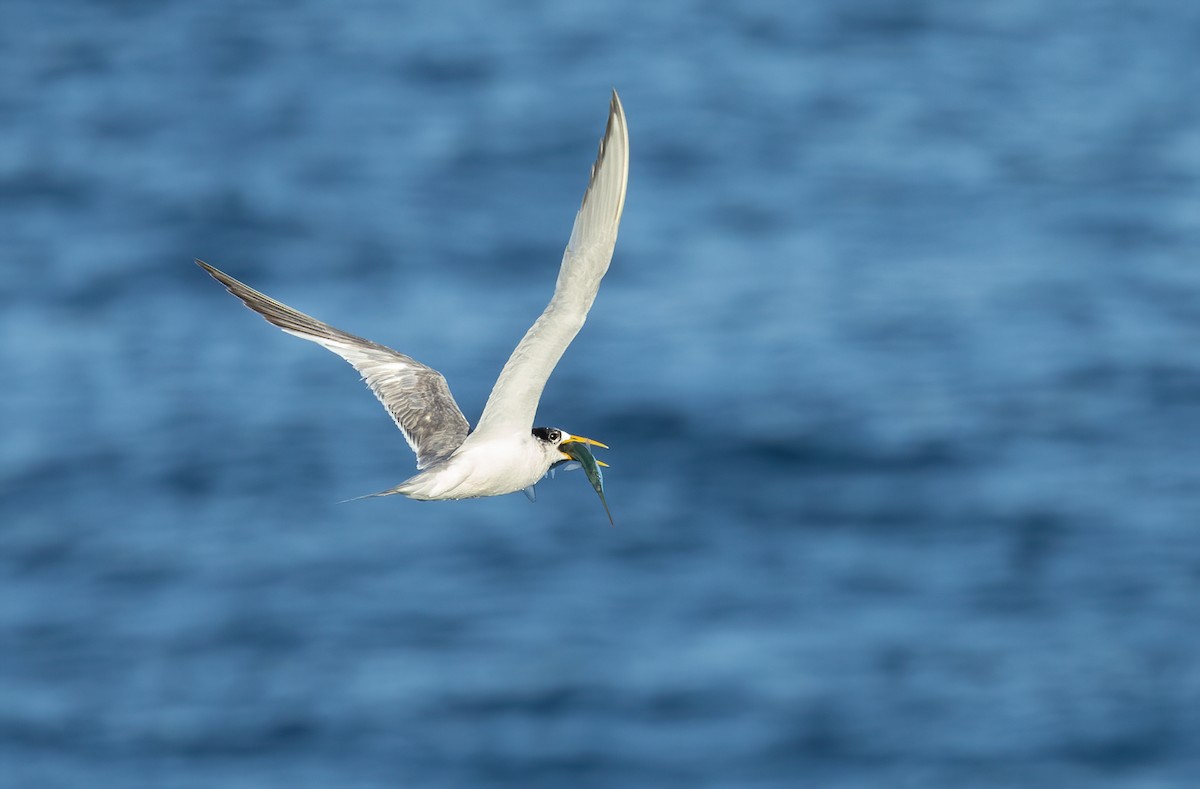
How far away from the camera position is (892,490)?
30484 millimetres

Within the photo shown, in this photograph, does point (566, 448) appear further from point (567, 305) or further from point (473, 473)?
point (567, 305)

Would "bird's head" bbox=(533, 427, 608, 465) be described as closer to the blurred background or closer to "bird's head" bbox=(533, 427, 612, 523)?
"bird's head" bbox=(533, 427, 612, 523)

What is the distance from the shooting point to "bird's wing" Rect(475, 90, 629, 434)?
11.2 meters

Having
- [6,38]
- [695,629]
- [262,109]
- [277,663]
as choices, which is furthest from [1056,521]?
[6,38]

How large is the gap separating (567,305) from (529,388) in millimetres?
683

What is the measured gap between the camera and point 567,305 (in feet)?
38.6

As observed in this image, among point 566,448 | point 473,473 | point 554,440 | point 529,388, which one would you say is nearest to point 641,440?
point 566,448

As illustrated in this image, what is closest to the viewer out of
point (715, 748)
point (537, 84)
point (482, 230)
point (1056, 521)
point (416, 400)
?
point (416, 400)

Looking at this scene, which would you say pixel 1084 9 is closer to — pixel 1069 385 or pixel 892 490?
pixel 1069 385

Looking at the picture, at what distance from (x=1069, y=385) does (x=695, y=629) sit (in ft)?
32.7

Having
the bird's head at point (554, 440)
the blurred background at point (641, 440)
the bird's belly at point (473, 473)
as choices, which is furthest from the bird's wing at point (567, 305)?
the blurred background at point (641, 440)

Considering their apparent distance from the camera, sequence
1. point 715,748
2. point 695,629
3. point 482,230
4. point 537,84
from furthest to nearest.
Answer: point 537,84, point 482,230, point 695,629, point 715,748

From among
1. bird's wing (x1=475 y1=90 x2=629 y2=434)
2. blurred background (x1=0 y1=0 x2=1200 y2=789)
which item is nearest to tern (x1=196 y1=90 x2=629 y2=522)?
bird's wing (x1=475 y1=90 x2=629 y2=434)

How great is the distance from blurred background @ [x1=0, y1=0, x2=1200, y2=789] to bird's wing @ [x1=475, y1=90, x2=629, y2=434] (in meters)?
13.6
